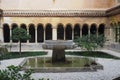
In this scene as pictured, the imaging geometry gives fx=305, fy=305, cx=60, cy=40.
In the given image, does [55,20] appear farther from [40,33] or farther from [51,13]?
[40,33]

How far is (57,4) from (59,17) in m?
2.03

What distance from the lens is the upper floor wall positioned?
2867cm

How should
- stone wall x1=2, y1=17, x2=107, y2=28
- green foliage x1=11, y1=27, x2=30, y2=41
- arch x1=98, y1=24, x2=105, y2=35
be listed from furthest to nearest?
arch x1=98, y1=24, x2=105, y2=35 → stone wall x1=2, y1=17, x2=107, y2=28 → green foliage x1=11, y1=27, x2=30, y2=41

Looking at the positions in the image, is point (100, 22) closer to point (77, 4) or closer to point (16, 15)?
point (77, 4)

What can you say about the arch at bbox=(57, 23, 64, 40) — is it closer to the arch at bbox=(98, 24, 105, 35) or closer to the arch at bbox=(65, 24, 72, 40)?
the arch at bbox=(65, 24, 72, 40)

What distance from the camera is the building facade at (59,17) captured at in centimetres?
2698

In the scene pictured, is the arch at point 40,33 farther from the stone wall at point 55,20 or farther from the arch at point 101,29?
the arch at point 101,29

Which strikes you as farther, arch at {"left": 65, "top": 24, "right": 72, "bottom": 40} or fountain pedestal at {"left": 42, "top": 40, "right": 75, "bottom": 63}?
arch at {"left": 65, "top": 24, "right": 72, "bottom": 40}

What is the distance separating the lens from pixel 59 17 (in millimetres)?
27359

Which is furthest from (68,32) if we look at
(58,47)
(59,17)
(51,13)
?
(58,47)

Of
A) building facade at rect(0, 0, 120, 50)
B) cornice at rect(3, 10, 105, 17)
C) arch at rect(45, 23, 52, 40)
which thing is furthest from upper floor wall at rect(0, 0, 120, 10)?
arch at rect(45, 23, 52, 40)

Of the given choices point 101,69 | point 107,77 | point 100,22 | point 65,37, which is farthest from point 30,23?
point 107,77

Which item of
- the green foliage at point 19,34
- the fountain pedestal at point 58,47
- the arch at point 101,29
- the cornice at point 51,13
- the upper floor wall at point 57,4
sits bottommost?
the fountain pedestal at point 58,47

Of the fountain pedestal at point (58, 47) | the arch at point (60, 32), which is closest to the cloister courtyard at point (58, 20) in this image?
the arch at point (60, 32)
